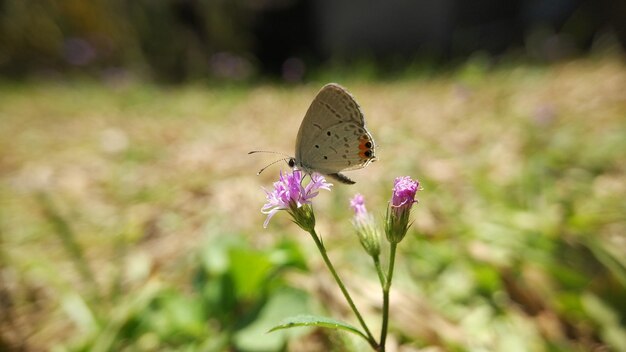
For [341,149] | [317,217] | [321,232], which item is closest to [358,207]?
[341,149]

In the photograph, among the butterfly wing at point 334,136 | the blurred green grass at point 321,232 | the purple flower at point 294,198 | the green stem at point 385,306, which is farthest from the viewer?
the blurred green grass at point 321,232

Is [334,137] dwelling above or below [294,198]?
above

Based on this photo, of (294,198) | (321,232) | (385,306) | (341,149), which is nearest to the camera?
(385,306)

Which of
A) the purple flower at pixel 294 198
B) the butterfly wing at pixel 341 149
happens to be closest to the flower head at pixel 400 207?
the purple flower at pixel 294 198

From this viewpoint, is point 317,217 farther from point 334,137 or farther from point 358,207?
point 358,207

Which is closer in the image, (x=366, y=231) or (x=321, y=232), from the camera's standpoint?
(x=366, y=231)

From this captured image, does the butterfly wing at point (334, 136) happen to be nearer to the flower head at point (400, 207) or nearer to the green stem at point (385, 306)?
the flower head at point (400, 207)

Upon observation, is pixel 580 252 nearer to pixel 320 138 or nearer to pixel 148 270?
pixel 320 138
